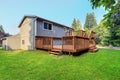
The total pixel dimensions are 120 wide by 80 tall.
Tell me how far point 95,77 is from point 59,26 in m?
19.2

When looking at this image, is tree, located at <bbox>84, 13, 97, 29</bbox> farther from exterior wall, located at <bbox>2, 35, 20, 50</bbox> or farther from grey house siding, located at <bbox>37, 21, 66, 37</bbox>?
exterior wall, located at <bbox>2, 35, 20, 50</bbox>

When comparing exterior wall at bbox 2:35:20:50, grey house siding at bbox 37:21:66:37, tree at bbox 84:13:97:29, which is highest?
tree at bbox 84:13:97:29

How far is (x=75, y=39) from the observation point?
43.8 feet

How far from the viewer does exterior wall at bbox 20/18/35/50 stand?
20.6 meters

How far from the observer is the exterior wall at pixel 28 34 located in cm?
2056

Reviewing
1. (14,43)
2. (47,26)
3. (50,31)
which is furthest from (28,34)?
(14,43)

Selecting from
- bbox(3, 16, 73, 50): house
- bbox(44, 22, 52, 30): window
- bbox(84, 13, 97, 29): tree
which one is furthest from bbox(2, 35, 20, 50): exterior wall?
bbox(84, 13, 97, 29): tree

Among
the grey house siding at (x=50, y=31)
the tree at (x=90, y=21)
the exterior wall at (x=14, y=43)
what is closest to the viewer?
the grey house siding at (x=50, y=31)

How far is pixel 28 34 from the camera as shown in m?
21.3

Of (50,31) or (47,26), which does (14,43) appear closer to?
(50,31)

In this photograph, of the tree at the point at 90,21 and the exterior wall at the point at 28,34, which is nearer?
the exterior wall at the point at 28,34

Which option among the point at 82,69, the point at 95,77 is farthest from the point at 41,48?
the point at 95,77

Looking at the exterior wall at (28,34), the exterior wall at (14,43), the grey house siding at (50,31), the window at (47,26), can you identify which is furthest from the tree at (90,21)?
the exterior wall at (28,34)

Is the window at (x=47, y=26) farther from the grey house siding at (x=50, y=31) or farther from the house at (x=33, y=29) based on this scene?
the grey house siding at (x=50, y=31)
